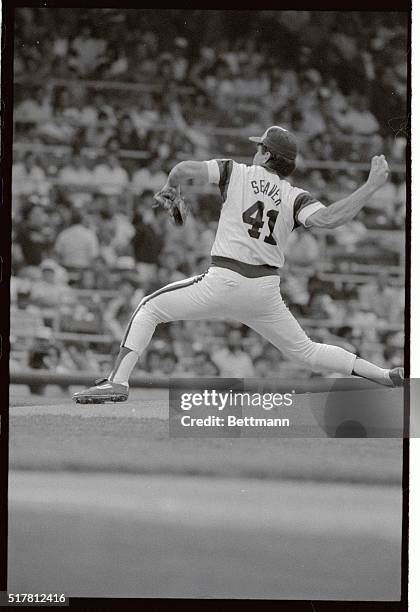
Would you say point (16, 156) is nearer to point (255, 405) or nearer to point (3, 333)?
point (3, 333)

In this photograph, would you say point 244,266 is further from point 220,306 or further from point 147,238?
point 147,238

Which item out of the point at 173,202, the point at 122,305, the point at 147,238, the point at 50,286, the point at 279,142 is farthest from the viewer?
the point at 147,238

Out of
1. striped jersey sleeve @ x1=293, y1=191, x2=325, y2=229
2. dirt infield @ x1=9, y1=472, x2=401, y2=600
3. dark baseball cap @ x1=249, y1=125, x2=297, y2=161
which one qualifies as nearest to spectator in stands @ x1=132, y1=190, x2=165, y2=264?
dark baseball cap @ x1=249, y1=125, x2=297, y2=161

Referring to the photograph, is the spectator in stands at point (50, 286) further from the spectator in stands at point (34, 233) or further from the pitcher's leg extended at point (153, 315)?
the pitcher's leg extended at point (153, 315)

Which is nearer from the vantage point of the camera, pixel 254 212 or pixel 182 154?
pixel 254 212

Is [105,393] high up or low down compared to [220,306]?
down

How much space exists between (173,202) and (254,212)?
408 mm

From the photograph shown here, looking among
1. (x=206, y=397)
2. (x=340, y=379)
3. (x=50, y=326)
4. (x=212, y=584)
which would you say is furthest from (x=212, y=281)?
(x=212, y=584)

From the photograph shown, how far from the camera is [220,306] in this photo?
4.17 m

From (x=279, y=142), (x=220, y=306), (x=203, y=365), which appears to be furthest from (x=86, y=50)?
(x=203, y=365)

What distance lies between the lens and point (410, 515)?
13.3ft

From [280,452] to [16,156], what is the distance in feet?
6.33

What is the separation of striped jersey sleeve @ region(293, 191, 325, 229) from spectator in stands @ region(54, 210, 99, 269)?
1334mm

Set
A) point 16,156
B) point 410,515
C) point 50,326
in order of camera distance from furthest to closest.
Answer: point 50,326, point 16,156, point 410,515
